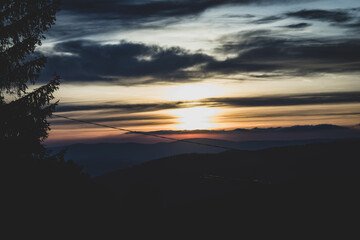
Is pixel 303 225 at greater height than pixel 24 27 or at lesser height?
lesser

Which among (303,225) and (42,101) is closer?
(303,225)

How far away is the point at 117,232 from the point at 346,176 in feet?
44.2

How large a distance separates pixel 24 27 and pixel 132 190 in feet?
112

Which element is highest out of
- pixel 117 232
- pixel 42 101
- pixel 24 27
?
pixel 24 27

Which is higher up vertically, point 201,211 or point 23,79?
point 23,79

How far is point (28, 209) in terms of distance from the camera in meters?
15.7

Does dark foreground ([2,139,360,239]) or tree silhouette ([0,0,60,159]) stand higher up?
tree silhouette ([0,0,60,159])

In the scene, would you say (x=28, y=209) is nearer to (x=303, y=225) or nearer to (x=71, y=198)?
(x=71, y=198)

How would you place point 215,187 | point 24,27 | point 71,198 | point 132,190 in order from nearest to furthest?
point 24,27, point 71,198, point 132,190, point 215,187

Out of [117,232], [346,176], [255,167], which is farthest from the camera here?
[255,167]

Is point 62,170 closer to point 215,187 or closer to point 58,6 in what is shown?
point 58,6

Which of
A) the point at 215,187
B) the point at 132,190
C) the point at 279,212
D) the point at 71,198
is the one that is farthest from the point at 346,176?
the point at 215,187

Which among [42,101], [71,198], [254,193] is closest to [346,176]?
[254,193]

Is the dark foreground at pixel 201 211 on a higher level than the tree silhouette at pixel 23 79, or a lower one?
lower
